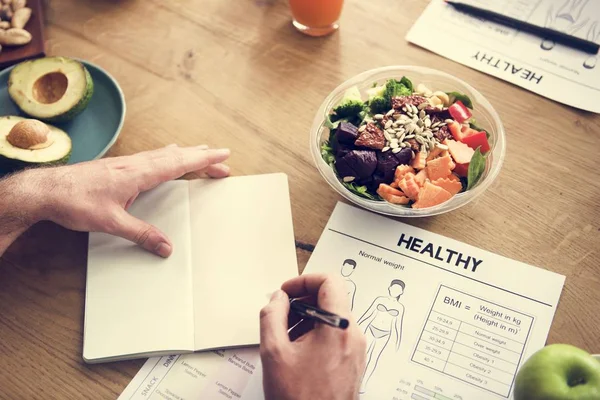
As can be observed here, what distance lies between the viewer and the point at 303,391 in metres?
0.66

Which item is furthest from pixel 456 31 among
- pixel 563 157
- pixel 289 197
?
pixel 289 197

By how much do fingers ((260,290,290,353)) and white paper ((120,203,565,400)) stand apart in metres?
0.11

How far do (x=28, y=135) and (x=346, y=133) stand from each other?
21.2 inches

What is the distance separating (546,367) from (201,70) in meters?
0.83

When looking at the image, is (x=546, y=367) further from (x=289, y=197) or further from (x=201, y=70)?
(x=201, y=70)

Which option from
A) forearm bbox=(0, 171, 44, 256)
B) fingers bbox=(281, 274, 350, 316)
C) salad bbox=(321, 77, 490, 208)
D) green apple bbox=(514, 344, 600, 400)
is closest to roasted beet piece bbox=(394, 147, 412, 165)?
salad bbox=(321, 77, 490, 208)

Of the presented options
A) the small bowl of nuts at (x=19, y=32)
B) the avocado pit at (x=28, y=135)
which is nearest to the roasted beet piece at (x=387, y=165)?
the avocado pit at (x=28, y=135)

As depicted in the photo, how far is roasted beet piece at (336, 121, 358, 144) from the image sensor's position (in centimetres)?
87

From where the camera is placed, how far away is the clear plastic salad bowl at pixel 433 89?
85 centimetres

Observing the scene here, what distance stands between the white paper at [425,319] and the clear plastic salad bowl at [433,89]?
6 cm

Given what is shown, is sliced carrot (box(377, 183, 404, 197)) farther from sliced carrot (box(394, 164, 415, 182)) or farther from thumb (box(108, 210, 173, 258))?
thumb (box(108, 210, 173, 258))

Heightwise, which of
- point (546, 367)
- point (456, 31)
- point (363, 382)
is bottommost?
point (363, 382)

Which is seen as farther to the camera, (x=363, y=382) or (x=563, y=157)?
(x=563, y=157)

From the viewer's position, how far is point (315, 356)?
67cm
